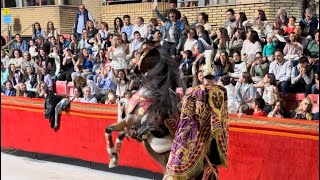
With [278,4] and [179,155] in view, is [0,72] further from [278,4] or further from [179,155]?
[179,155]

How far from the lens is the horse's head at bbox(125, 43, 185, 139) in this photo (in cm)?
625

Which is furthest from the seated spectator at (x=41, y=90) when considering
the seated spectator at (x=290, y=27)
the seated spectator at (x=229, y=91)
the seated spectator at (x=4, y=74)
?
the seated spectator at (x=290, y=27)

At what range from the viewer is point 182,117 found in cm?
564

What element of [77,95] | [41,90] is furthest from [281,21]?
[41,90]

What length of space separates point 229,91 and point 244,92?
9.2 inches

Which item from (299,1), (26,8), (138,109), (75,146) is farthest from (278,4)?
(26,8)

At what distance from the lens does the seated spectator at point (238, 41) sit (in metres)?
11.1

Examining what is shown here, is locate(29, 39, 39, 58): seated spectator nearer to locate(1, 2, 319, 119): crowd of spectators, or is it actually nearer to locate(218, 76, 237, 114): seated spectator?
locate(1, 2, 319, 119): crowd of spectators

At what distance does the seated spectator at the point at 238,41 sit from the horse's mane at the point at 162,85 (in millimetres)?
4877

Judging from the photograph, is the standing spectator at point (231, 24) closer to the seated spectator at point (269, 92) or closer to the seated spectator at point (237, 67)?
the seated spectator at point (237, 67)

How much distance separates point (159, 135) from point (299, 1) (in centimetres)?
866

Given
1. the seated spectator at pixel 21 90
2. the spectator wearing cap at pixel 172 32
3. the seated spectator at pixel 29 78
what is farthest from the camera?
the seated spectator at pixel 29 78

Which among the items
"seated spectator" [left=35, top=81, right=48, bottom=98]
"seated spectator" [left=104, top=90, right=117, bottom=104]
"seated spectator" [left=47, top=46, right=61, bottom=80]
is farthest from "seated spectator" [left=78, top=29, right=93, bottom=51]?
"seated spectator" [left=104, top=90, right=117, bottom=104]

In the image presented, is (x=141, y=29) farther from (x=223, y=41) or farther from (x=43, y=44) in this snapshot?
(x=43, y=44)
